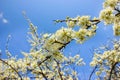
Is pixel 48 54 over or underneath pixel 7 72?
underneath

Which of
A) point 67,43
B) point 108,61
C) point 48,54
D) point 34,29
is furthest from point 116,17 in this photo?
point 34,29

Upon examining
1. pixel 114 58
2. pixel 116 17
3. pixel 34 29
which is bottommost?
pixel 116 17

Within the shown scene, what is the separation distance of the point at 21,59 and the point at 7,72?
1002mm

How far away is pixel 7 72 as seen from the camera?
14.6 m

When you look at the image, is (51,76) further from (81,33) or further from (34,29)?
(81,33)

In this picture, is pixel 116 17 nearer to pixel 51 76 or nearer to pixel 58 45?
pixel 58 45

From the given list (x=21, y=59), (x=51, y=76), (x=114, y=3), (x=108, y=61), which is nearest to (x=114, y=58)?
(x=108, y=61)

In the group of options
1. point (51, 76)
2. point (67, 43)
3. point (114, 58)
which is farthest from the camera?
point (51, 76)

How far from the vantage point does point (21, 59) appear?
14.9 m

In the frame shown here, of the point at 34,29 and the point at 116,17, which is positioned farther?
the point at 34,29

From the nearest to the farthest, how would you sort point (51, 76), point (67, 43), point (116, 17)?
point (67, 43) < point (116, 17) < point (51, 76)

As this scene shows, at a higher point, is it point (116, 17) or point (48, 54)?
point (116, 17)

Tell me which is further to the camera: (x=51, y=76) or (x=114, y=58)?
(x=51, y=76)

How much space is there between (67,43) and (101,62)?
8.00m
